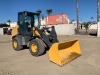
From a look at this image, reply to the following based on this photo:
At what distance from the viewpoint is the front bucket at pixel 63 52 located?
27.4 ft

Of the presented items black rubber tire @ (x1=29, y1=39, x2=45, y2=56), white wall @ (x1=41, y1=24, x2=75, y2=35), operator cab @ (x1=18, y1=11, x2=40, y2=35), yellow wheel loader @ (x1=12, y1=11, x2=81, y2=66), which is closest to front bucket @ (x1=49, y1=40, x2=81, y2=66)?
yellow wheel loader @ (x1=12, y1=11, x2=81, y2=66)

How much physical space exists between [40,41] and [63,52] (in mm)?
1603

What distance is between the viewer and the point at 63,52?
9484 millimetres

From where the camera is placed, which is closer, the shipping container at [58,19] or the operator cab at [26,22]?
the operator cab at [26,22]

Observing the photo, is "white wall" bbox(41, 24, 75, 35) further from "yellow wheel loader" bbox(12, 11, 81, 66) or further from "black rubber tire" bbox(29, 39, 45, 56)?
"black rubber tire" bbox(29, 39, 45, 56)

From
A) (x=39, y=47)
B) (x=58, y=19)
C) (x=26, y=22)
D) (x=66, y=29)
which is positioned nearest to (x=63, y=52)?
(x=39, y=47)

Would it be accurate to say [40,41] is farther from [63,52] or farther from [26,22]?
[26,22]

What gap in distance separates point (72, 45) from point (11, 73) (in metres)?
4.30

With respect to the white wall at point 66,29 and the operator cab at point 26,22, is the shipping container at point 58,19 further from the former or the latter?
the operator cab at point 26,22

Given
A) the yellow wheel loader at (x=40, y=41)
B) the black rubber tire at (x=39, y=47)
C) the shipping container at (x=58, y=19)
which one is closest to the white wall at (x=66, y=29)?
the shipping container at (x=58, y=19)

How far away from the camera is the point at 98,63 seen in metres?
8.63

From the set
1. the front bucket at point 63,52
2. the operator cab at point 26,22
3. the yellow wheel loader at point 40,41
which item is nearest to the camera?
the front bucket at point 63,52

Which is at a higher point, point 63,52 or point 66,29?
Result: point 66,29

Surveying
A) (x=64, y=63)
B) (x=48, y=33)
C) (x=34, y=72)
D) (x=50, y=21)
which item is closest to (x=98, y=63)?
(x=64, y=63)
